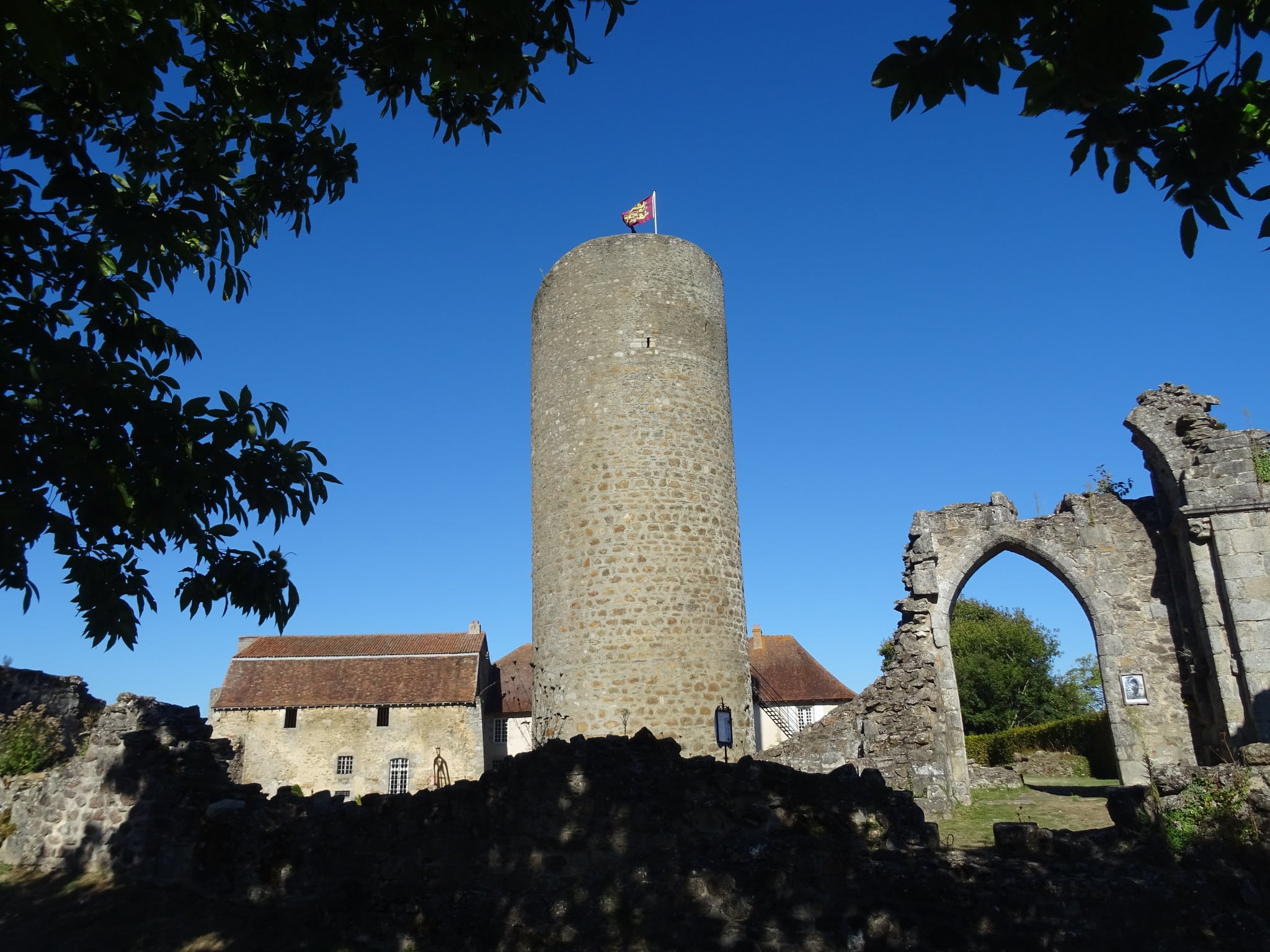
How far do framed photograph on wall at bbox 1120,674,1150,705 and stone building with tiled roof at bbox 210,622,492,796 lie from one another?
19.5 metres

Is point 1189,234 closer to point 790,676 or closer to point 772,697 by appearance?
point 772,697

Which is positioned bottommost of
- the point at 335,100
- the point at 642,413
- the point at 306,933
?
the point at 306,933

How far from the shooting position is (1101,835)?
247 inches

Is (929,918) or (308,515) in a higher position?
(308,515)

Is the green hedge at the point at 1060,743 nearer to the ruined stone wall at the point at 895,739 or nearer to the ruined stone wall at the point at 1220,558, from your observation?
the ruined stone wall at the point at 1220,558

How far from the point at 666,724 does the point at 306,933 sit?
21.1 feet

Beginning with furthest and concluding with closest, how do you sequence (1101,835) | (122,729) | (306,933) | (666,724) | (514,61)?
1. (666,724)
2. (122,729)
3. (306,933)
4. (1101,835)
5. (514,61)

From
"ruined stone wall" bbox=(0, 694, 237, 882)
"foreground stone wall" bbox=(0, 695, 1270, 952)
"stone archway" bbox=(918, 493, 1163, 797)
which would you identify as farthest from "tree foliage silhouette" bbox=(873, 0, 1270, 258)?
"stone archway" bbox=(918, 493, 1163, 797)

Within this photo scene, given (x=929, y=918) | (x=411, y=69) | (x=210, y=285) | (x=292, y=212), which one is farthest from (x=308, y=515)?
(x=929, y=918)

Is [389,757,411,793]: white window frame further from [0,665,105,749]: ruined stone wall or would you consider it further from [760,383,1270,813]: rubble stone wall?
[760,383,1270,813]: rubble stone wall

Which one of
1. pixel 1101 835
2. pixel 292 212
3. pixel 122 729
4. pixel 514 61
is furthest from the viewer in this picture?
pixel 122 729

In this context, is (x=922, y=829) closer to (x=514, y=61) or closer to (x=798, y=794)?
→ (x=798, y=794)

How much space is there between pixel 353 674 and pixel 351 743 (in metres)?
2.90

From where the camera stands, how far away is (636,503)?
43.4 feet
